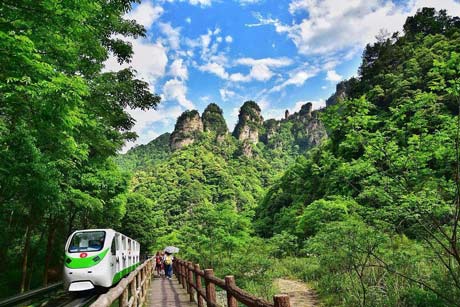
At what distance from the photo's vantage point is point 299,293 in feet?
42.4

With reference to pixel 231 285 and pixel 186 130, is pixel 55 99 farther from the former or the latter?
pixel 186 130

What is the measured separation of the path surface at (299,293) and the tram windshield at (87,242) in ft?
20.4

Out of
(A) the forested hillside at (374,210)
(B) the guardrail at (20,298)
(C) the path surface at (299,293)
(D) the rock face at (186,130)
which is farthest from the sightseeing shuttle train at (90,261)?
(D) the rock face at (186,130)

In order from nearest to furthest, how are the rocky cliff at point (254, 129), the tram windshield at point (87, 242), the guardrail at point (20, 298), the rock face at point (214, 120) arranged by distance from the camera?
the guardrail at point (20, 298)
the tram windshield at point (87, 242)
the rocky cliff at point (254, 129)
the rock face at point (214, 120)

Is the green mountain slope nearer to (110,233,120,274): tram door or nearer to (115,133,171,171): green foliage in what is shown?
(110,233,120,274): tram door

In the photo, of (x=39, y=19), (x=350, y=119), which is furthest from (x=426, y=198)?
(x=39, y=19)

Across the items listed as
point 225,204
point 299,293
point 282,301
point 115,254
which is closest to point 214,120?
point 225,204

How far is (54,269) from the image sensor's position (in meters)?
19.8

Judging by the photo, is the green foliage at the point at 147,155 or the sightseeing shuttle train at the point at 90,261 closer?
the sightseeing shuttle train at the point at 90,261

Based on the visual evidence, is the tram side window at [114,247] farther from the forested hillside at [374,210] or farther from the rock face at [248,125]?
the rock face at [248,125]

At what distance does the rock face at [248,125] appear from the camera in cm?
13709

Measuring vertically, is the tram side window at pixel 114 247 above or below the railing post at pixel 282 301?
above

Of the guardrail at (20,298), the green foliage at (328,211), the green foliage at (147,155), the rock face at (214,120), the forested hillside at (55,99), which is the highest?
the rock face at (214,120)

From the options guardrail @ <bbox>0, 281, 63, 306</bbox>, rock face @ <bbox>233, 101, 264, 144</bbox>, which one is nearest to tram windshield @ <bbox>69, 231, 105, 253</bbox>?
guardrail @ <bbox>0, 281, 63, 306</bbox>
